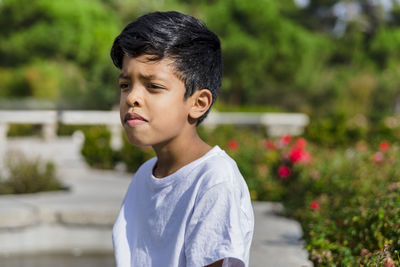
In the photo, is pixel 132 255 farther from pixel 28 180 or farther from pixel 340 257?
pixel 28 180

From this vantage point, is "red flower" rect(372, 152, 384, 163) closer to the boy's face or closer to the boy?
the boy

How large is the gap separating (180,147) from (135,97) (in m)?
0.22

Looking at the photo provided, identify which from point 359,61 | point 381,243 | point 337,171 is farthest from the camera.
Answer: point 359,61

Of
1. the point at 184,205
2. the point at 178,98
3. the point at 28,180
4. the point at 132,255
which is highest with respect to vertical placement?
the point at 178,98

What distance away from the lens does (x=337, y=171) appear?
17.5 feet

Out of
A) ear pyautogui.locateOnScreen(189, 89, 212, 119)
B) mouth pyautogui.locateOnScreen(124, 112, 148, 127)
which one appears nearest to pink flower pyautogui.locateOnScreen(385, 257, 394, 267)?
ear pyautogui.locateOnScreen(189, 89, 212, 119)

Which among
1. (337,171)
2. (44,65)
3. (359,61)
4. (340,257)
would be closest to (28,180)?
(337,171)

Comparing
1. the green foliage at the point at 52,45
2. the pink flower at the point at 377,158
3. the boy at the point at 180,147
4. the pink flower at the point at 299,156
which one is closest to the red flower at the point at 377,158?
the pink flower at the point at 377,158

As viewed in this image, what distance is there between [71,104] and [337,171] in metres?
21.0

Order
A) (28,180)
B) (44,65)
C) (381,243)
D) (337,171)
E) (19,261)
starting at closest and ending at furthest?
(381,243) → (19,261) → (337,171) → (28,180) → (44,65)

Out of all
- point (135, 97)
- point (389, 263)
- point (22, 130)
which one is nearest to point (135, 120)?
point (135, 97)

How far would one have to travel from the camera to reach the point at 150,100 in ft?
4.97

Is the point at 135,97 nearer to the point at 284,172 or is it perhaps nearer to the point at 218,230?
the point at 218,230

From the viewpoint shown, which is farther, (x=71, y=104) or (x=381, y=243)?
(x=71, y=104)
